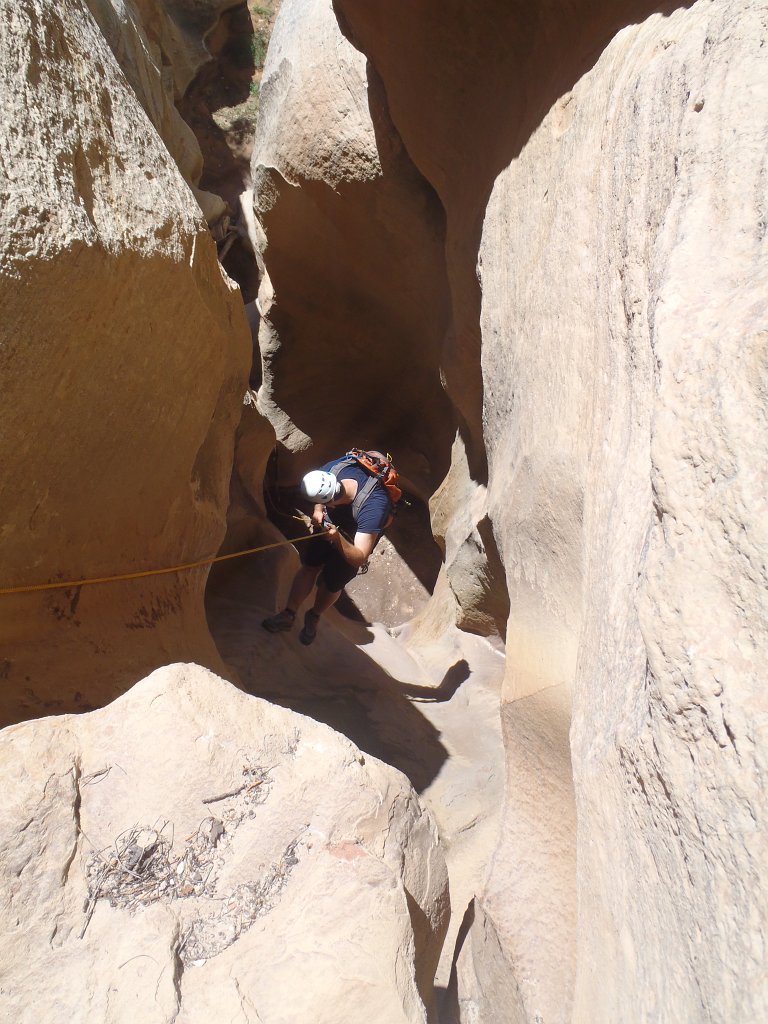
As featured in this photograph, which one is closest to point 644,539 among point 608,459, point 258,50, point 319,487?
point 608,459

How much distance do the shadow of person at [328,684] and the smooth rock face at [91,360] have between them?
87 centimetres

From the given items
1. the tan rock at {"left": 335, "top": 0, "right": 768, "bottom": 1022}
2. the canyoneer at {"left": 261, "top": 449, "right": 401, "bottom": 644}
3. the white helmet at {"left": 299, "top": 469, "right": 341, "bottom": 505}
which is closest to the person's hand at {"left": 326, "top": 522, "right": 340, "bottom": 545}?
the canyoneer at {"left": 261, "top": 449, "right": 401, "bottom": 644}

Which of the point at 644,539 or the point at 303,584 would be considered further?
the point at 303,584

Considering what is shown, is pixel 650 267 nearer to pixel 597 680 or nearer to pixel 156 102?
pixel 597 680

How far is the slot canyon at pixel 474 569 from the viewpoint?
1070mm

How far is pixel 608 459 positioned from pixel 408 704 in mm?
2358

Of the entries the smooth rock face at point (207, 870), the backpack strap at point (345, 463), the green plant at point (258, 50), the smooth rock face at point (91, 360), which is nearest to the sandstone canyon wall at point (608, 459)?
the smooth rock face at point (207, 870)

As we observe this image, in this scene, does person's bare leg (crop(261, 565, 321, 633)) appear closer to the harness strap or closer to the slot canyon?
the slot canyon

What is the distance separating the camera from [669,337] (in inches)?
49.6

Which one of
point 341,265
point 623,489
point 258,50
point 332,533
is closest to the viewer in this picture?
point 623,489

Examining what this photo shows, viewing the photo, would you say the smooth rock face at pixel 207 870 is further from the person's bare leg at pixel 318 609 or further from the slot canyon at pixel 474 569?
the person's bare leg at pixel 318 609

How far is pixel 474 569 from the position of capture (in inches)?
140

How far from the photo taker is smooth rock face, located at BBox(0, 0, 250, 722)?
152 centimetres

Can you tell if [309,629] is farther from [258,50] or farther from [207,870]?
[258,50]
